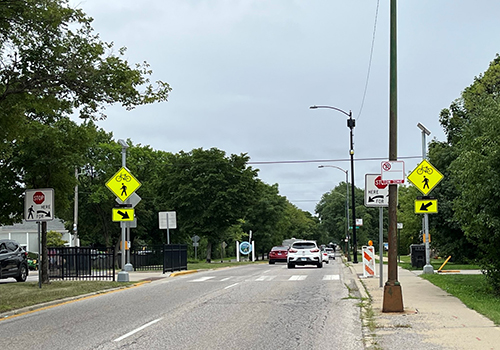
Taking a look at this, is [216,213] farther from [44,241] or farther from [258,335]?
[258,335]

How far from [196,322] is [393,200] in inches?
184

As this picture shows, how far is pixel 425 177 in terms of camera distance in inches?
817

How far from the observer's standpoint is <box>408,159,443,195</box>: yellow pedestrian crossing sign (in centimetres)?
2055

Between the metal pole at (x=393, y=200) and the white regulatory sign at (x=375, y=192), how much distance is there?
375 centimetres

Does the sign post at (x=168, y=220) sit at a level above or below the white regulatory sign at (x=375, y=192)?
below

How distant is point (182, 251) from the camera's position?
3388 cm

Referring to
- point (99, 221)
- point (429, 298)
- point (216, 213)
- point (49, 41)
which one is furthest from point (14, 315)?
point (99, 221)

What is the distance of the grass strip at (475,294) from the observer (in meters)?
12.5

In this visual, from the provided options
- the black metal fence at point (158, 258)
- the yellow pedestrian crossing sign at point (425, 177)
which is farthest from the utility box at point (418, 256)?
the yellow pedestrian crossing sign at point (425, 177)

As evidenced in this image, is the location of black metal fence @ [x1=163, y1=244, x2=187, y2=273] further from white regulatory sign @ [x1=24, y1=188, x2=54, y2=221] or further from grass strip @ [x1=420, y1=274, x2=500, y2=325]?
grass strip @ [x1=420, y1=274, x2=500, y2=325]

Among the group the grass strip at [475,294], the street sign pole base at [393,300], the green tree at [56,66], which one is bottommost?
the grass strip at [475,294]

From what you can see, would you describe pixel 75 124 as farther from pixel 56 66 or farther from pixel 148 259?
pixel 148 259

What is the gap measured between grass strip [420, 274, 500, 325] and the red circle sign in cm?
1177

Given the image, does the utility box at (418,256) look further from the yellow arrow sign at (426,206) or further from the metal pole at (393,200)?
the metal pole at (393,200)
